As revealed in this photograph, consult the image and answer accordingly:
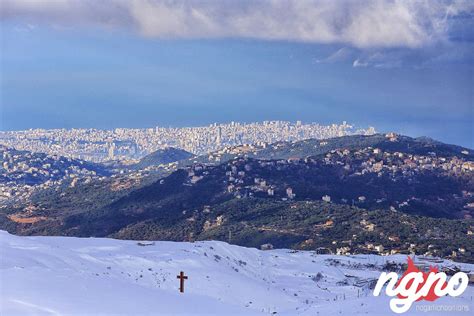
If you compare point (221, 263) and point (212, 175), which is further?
point (212, 175)

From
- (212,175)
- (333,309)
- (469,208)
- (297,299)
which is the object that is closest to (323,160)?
(212,175)

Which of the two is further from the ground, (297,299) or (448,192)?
(448,192)

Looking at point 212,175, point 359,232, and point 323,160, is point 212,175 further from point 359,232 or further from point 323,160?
point 359,232

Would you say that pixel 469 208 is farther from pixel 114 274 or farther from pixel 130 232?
pixel 114 274

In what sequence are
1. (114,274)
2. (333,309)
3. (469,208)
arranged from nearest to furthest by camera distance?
(333,309)
(114,274)
(469,208)

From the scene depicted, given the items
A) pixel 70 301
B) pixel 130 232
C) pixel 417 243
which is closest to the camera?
pixel 70 301

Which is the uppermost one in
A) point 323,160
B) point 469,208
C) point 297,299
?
point 323,160
